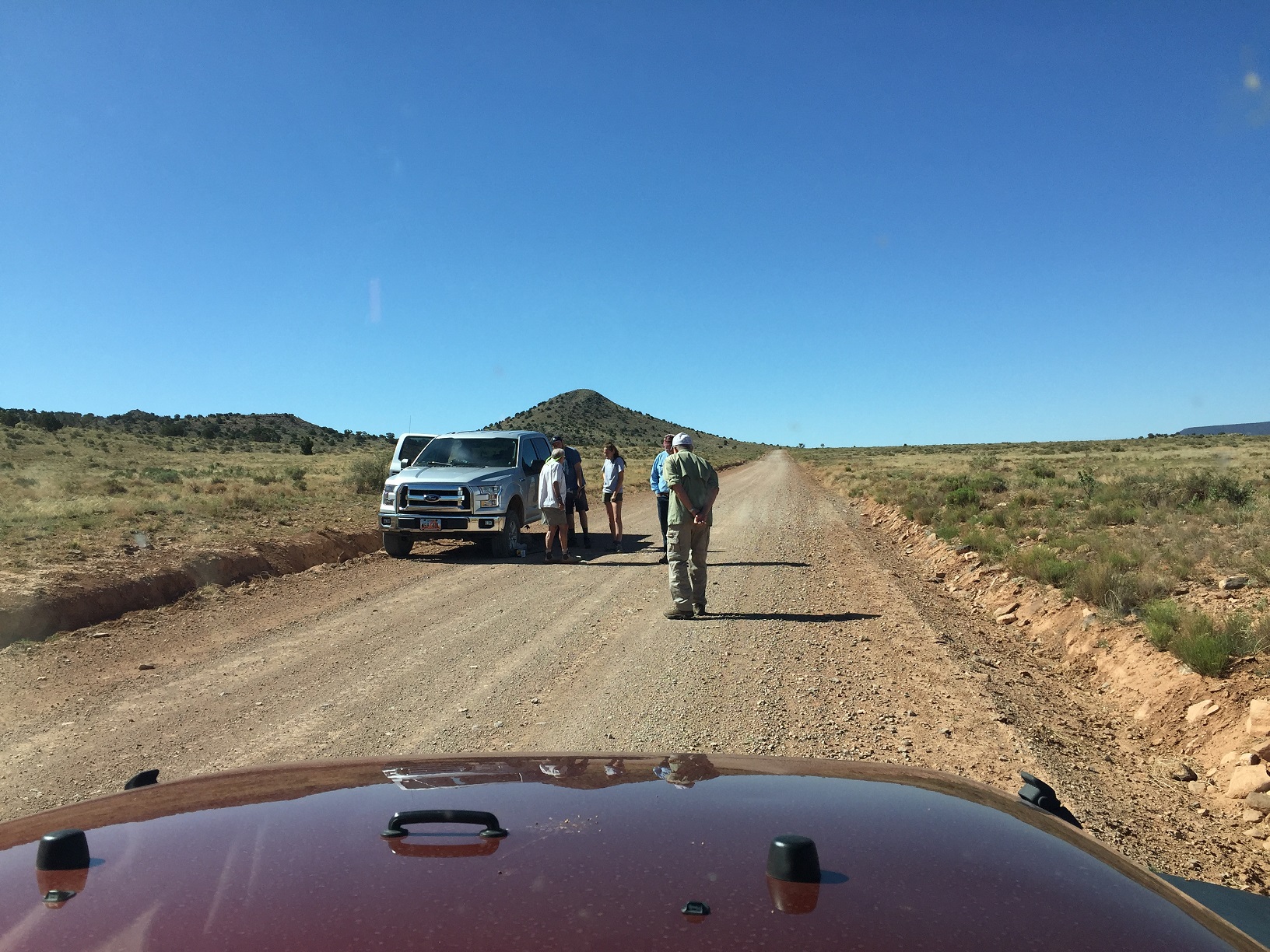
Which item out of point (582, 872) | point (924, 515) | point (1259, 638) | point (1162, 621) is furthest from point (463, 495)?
point (582, 872)

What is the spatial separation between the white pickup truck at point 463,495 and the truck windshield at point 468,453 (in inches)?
0.6

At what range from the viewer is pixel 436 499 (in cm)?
1449

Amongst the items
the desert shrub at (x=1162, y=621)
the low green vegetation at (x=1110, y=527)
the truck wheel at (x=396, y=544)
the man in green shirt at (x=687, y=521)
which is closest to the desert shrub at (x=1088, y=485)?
the low green vegetation at (x=1110, y=527)

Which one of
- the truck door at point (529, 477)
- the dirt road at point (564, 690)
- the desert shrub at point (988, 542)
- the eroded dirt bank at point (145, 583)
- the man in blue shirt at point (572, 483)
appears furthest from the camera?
the truck door at point (529, 477)

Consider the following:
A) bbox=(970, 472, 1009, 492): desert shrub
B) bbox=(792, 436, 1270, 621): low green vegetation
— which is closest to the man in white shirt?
bbox=(792, 436, 1270, 621): low green vegetation

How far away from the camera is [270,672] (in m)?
7.65

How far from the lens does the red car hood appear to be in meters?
1.64

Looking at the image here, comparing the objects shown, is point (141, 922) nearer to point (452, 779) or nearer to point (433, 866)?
point (433, 866)

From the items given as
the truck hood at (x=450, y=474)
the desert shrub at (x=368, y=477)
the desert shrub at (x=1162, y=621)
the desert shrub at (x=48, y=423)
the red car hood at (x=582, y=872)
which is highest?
the desert shrub at (x=48, y=423)

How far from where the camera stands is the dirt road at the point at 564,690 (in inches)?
216

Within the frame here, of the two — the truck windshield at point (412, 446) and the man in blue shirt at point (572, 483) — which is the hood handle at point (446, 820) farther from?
the truck windshield at point (412, 446)

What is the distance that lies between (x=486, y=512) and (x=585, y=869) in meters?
12.8

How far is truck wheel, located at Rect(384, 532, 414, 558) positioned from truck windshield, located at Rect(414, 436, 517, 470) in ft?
4.93

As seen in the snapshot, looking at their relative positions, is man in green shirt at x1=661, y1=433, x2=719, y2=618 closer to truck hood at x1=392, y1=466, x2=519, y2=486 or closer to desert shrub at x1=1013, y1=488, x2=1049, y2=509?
truck hood at x1=392, y1=466, x2=519, y2=486
